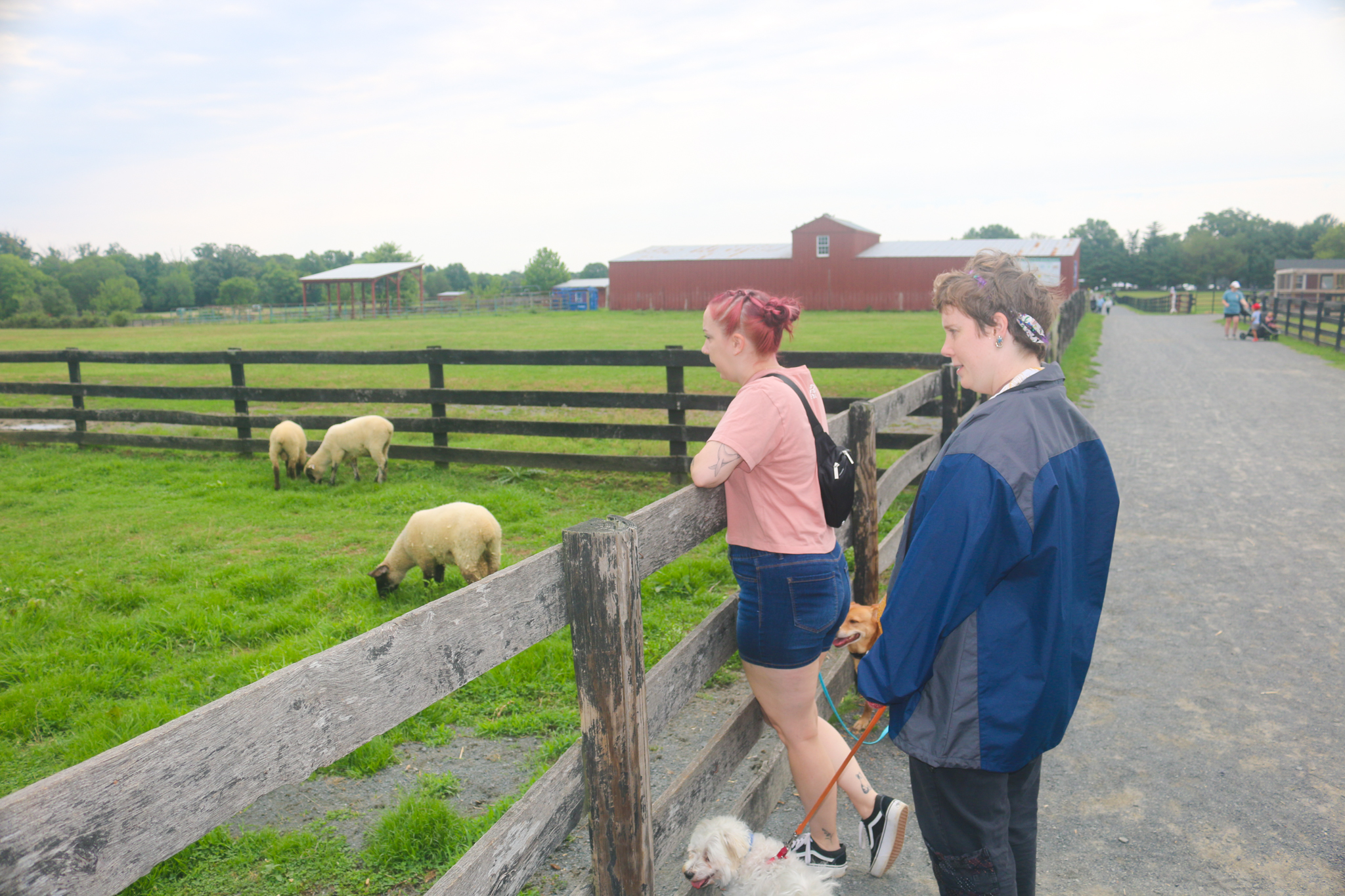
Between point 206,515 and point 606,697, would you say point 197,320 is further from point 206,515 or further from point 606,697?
point 606,697

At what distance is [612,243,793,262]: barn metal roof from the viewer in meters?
56.2

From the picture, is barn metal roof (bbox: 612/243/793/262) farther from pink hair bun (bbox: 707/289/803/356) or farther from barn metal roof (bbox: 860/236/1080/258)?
pink hair bun (bbox: 707/289/803/356)

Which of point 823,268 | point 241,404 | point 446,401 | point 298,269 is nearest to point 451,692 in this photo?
point 446,401

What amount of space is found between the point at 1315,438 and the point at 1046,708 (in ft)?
36.5

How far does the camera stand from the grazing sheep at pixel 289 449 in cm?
856

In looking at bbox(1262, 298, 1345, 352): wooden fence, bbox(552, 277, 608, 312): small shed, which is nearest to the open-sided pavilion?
bbox(552, 277, 608, 312): small shed

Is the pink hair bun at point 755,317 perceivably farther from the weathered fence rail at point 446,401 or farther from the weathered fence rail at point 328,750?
the weathered fence rail at point 446,401

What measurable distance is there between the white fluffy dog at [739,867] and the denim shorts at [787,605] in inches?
19.1

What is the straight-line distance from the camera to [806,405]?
8.24ft

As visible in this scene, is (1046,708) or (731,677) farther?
(731,677)

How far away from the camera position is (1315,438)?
10.4m

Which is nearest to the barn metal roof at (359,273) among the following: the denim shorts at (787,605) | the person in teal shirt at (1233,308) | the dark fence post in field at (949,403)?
the person in teal shirt at (1233,308)

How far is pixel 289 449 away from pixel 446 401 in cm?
165

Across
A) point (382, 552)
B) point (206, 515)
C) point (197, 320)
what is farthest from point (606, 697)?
point (197, 320)
